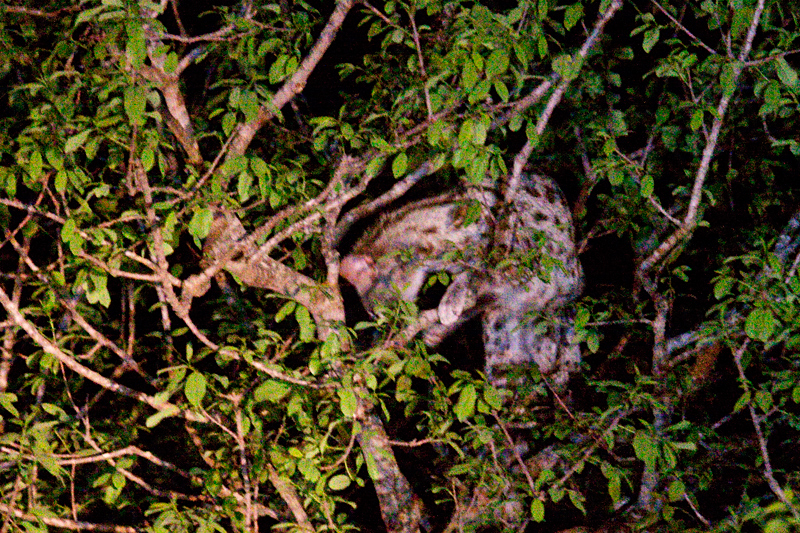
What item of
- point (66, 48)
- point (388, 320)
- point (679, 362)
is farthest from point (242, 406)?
point (679, 362)

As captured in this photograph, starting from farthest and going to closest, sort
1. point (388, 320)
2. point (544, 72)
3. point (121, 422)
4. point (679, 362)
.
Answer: point (544, 72) → point (679, 362) → point (121, 422) → point (388, 320)

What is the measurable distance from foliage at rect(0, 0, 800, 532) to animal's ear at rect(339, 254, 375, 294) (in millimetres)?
273

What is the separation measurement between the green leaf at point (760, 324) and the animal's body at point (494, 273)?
85 centimetres

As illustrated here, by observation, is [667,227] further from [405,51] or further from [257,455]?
[257,455]

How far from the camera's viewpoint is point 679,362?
3158mm

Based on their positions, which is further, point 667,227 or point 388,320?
point 667,227

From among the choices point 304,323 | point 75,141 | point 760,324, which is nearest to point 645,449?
point 760,324

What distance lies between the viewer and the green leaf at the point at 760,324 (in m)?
2.20

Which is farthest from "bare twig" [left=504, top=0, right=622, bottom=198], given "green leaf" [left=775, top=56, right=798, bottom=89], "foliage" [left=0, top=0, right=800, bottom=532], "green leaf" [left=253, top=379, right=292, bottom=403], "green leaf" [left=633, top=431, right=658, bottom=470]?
"green leaf" [left=253, top=379, right=292, bottom=403]

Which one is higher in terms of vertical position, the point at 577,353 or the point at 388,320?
the point at 388,320

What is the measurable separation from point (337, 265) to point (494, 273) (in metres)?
0.66

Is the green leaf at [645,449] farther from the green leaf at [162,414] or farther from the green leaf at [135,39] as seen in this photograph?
the green leaf at [135,39]

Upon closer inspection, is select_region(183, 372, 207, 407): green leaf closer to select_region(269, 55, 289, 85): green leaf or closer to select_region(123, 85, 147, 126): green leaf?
select_region(123, 85, 147, 126): green leaf

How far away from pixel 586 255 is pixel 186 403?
2576 mm
